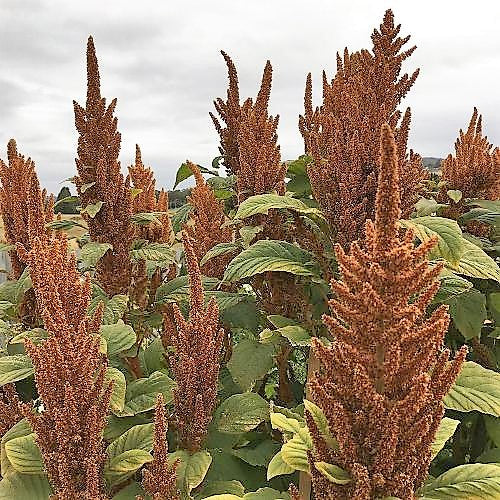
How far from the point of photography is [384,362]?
73 cm

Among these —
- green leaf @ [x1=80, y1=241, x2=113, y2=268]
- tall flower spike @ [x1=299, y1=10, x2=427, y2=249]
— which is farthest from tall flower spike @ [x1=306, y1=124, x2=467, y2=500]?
green leaf @ [x1=80, y1=241, x2=113, y2=268]

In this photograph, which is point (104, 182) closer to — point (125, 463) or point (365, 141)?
point (365, 141)

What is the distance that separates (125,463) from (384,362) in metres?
0.65

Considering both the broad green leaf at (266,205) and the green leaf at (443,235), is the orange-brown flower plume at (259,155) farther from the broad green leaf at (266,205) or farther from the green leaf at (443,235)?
the green leaf at (443,235)

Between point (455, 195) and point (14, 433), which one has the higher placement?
point (455, 195)

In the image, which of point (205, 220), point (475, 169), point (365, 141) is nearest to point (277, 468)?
point (365, 141)

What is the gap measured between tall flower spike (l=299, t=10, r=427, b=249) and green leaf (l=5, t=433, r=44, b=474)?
767 mm

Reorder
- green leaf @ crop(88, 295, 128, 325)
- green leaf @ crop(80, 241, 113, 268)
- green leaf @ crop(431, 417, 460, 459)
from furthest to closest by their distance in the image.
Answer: green leaf @ crop(80, 241, 113, 268)
green leaf @ crop(88, 295, 128, 325)
green leaf @ crop(431, 417, 460, 459)

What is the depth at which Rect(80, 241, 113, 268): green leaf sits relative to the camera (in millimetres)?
1740

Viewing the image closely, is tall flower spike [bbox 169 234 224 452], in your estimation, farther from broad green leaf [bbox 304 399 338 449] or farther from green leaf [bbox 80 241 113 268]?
green leaf [bbox 80 241 113 268]

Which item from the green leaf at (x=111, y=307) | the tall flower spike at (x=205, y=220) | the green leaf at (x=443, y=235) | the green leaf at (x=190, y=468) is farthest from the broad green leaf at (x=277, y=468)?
the tall flower spike at (x=205, y=220)

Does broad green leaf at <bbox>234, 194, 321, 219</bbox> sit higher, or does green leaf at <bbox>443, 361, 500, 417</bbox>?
broad green leaf at <bbox>234, 194, 321, 219</bbox>

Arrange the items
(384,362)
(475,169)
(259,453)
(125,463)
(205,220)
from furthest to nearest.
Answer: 1. (475,169)
2. (205,220)
3. (259,453)
4. (125,463)
5. (384,362)

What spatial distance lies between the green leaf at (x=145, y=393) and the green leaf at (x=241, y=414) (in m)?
0.13
